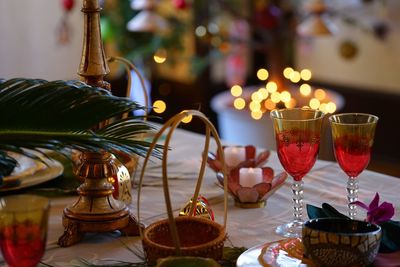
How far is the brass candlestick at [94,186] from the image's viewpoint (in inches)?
46.9

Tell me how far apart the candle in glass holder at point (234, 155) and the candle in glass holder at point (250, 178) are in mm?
88

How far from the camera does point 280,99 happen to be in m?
3.07

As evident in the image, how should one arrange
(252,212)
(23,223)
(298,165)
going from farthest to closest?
(252,212) < (298,165) < (23,223)

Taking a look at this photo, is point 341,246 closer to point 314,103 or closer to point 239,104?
point 314,103

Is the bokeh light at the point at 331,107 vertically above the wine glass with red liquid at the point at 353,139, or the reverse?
the wine glass with red liquid at the point at 353,139

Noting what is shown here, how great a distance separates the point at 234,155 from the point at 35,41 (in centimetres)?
234

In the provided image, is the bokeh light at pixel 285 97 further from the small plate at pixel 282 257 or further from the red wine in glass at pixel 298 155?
the small plate at pixel 282 257

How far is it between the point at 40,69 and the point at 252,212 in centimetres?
254

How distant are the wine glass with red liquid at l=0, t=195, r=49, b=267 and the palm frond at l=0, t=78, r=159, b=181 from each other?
19cm

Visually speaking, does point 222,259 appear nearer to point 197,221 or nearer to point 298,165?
point 197,221

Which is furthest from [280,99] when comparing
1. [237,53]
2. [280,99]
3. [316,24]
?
[237,53]

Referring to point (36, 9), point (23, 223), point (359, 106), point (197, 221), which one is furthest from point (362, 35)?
point (23, 223)

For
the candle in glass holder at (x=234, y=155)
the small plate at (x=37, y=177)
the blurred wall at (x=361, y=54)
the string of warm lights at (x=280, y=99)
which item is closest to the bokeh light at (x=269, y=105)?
the string of warm lights at (x=280, y=99)

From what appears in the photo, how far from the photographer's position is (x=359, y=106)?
144 inches
